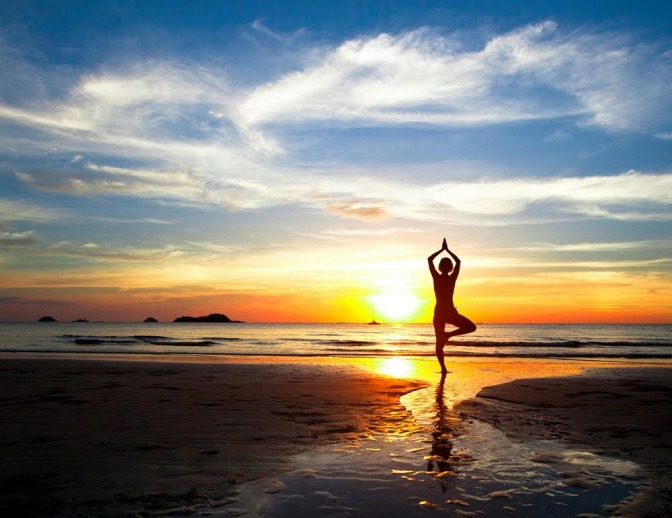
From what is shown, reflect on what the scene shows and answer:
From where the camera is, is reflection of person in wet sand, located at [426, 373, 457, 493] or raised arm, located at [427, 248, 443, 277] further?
raised arm, located at [427, 248, 443, 277]

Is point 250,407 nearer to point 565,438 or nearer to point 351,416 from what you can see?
point 351,416

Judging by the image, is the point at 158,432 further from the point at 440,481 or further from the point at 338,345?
the point at 338,345

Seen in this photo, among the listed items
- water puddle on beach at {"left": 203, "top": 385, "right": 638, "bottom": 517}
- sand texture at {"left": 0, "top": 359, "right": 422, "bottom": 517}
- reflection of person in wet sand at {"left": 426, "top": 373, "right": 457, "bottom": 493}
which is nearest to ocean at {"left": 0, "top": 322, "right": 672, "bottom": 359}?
sand texture at {"left": 0, "top": 359, "right": 422, "bottom": 517}

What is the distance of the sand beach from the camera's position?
4.14m

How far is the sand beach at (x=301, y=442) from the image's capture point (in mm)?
4141

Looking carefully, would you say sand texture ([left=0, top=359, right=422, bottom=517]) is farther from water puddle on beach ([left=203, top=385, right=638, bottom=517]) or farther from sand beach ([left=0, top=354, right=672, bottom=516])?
water puddle on beach ([left=203, top=385, right=638, bottom=517])

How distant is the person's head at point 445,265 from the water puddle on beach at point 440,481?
23.9 ft

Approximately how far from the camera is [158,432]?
6773mm

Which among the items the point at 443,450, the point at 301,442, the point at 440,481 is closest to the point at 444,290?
the point at 443,450

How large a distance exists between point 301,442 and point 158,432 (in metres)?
2.07

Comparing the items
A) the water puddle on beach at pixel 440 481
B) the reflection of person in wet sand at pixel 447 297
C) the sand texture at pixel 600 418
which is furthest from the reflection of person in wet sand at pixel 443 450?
the reflection of person in wet sand at pixel 447 297

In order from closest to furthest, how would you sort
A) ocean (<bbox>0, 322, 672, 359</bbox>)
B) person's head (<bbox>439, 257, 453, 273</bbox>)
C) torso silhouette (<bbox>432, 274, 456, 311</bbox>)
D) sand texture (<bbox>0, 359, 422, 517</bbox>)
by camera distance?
sand texture (<bbox>0, 359, 422, 517</bbox>), person's head (<bbox>439, 257, 453, 273</bbox>), torso silhouette (<bbox>432, 274, 456, 311</bbox>), ocean (<bbox>0, 322, 672, 359</bbox>)

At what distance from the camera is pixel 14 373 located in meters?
14.1

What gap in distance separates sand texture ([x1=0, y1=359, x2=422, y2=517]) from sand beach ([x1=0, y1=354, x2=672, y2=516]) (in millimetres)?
25
